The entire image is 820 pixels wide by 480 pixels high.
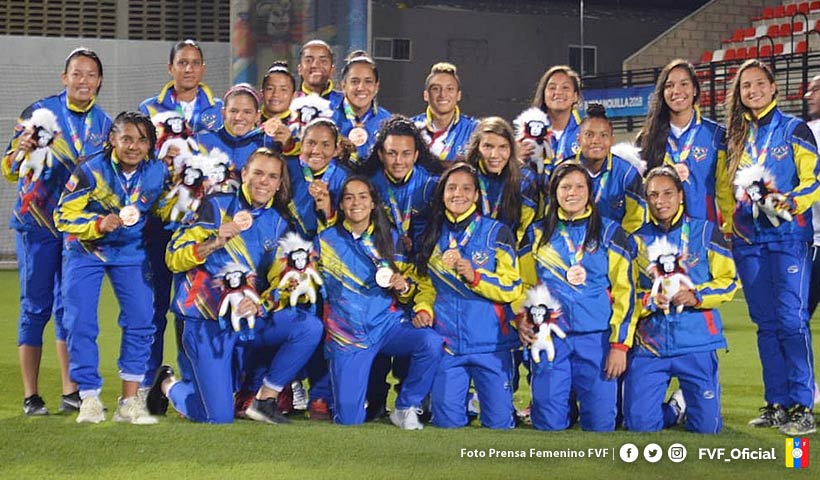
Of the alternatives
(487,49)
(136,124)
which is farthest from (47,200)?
(487,49)

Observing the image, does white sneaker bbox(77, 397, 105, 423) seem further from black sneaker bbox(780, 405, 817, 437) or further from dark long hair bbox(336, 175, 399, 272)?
black sneaker bbox(780, 405, 817, 437)

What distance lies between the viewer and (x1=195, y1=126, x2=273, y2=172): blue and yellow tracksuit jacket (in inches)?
209

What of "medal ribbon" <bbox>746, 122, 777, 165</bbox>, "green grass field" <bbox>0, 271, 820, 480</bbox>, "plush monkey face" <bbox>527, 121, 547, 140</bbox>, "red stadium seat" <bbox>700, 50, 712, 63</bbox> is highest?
"red stadium seat" <bbox>700, 50, 712, 63</bbox>

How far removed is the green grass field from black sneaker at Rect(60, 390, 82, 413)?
12 cm

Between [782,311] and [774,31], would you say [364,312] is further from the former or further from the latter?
[774,31]

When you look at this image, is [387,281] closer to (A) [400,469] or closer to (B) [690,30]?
(A) [400,469]

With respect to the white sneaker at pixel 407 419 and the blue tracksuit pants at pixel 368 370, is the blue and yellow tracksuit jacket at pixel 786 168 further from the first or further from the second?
the white sneaker at pixel 407 419

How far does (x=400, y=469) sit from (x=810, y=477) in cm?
135

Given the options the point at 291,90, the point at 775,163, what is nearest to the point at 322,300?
the point at 291,90

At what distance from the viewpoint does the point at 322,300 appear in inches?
202

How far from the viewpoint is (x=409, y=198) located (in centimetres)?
519

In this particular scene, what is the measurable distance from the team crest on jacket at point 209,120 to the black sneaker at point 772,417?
8.78 ft

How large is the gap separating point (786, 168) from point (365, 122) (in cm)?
186

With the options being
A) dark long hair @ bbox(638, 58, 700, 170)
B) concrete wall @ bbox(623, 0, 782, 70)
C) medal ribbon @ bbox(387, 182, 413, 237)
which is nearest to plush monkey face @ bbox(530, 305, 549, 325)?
medal ribbon @ bbox(387, 182, 413, 237)
